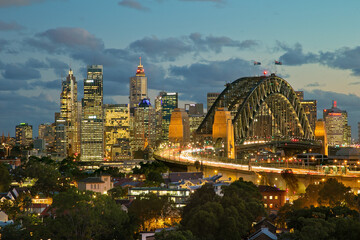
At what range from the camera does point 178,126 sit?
641 ft

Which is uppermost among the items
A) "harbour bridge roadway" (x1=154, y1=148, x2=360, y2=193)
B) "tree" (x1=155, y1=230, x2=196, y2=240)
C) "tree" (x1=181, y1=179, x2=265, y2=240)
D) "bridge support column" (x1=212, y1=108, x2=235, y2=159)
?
"bridge support column" (x1=212, y1=108, x2=235, y2=159)

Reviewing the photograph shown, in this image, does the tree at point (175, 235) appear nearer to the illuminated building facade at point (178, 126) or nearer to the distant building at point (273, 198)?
the distant building at point (273, 198)

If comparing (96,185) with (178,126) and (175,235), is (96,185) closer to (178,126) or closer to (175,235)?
(175,235)

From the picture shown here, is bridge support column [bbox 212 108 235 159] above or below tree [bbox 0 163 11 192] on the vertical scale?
above

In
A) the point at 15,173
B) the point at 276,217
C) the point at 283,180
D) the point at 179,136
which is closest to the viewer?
the point at 276,217

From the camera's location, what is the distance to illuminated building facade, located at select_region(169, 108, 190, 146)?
19250 cm

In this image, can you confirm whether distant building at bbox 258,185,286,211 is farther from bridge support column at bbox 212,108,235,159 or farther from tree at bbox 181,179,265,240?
bridge support column at bbox 212,108,235,159

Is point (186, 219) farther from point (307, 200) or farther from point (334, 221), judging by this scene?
point (307, 200)

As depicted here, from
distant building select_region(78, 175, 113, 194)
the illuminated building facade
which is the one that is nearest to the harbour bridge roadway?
distant building select_region(78, 175, 113, 194)

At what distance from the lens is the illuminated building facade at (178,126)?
632ft

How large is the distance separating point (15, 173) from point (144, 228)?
79.5 meters

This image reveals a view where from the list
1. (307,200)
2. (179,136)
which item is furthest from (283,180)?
(179,136)

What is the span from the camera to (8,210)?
Result: 97812mm

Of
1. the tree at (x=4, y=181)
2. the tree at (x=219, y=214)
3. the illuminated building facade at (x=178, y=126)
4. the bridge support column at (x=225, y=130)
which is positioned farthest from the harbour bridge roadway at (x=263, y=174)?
the tree at (x=4, y=181)
